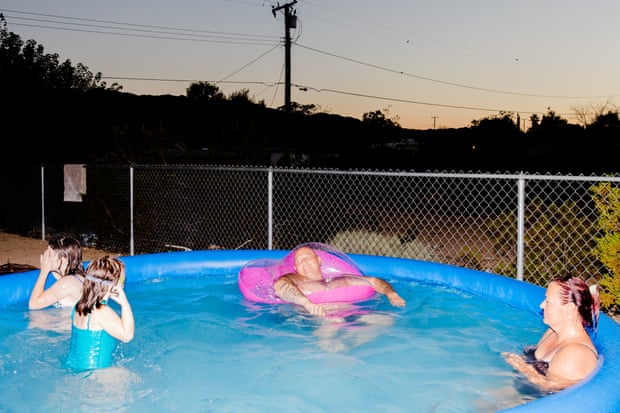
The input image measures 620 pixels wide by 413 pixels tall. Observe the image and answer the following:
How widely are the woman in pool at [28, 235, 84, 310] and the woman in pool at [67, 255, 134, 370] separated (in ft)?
2.56

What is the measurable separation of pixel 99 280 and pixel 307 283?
245 cm

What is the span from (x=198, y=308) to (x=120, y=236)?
5210mm

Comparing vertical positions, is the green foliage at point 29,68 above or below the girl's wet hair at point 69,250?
above

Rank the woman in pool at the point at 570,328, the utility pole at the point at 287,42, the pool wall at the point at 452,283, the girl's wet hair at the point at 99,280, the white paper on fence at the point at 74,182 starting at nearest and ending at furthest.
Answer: the pool wall at the point at 452,283, the woman in pool at the point at 570,328, the girl's wet hair at the point at 99,280, the white paper on fence at the point at 74,182, the utility pole at the point at 287,42

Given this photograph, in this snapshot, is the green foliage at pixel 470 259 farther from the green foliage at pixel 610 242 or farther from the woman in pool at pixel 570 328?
the woman in pool at pixel 570 328

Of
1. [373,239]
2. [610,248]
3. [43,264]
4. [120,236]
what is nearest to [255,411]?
[43,264]

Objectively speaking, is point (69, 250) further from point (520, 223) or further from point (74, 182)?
point (74, 182)

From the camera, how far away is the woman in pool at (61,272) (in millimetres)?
4422

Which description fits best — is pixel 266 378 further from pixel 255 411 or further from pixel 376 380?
pixel 376 380

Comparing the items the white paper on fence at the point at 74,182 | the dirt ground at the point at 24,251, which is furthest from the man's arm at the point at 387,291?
the white paper on fence at the point at 74,182

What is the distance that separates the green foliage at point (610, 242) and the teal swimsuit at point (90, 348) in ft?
13.4

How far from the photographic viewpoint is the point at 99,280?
3.37m

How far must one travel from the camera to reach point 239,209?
31.8 ft

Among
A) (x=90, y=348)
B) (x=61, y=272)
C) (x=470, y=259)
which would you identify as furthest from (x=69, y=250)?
(x=470, y=259)
